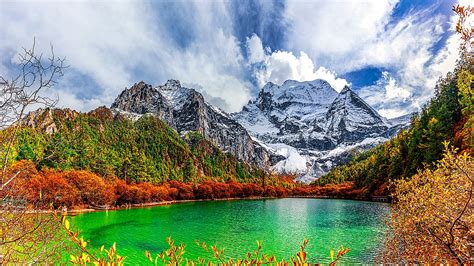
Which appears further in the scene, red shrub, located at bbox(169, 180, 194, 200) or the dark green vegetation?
red shrub, located at bbox(169, 180, 194, 200)

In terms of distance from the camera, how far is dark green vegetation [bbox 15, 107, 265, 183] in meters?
86.8

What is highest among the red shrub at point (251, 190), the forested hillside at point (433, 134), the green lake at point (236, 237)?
the forested hillside at point (433, 134)

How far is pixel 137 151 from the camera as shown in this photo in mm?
126812

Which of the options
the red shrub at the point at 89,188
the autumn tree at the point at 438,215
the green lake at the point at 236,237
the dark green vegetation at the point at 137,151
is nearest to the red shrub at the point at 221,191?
the dark green vegetation at the point at 137,151

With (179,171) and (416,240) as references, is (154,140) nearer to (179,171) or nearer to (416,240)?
(179,171)

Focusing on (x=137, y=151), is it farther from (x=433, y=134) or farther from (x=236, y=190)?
(x=433, y=134)

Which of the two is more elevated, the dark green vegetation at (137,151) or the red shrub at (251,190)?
the dark green vegetation at (137,151)

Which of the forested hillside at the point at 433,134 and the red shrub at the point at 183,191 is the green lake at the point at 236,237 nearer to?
the forested hillside at the point at 433,134

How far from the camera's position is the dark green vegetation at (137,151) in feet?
285

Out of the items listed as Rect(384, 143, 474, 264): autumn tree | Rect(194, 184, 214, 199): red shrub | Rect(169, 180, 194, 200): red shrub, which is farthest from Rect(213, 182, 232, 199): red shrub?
Rect(384, 143, 474, 264): autumn tree

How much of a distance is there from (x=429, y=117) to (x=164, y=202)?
75.0 m

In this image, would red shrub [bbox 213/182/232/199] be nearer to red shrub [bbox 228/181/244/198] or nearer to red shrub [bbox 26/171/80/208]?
red shrub [bbox 228/181/244/198]

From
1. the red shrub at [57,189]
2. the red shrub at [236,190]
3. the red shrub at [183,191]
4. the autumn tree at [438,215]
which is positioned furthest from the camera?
the red shrub at [236,190]

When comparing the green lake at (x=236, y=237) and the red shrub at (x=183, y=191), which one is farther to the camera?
the red shrub at (x=183, y=191)
